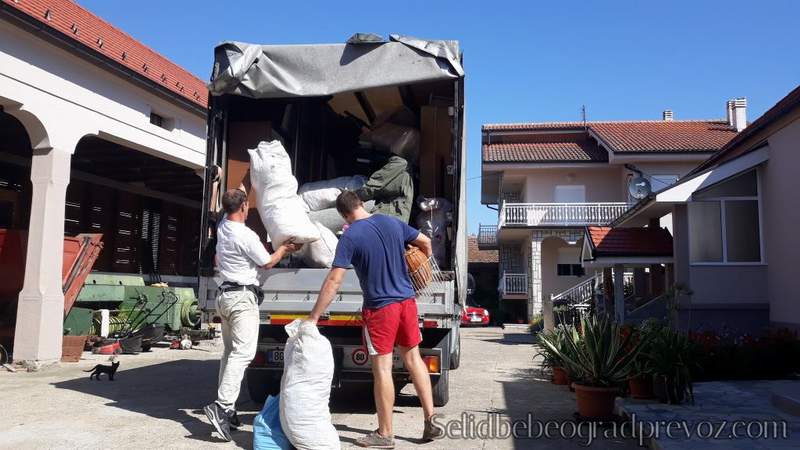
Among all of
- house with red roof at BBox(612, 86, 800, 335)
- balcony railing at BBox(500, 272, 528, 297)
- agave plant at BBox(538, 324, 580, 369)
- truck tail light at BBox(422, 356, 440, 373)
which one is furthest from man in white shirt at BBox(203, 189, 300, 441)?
balcony railing at BBox(500, 272, 528, 297)

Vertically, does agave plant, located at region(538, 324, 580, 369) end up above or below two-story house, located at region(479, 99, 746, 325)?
below

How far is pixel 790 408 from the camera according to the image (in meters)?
5.90

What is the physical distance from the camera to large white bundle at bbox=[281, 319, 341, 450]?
4.40 meters

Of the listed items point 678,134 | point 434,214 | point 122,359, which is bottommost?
point 122,359

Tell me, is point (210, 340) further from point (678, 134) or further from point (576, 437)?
point (678, 134)

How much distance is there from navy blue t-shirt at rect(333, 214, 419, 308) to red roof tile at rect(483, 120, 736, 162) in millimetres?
24560

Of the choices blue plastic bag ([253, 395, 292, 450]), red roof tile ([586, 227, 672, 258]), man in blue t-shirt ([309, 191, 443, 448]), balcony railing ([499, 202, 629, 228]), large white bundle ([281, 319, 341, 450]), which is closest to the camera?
large white bundle ([281, 319, 341, 450])

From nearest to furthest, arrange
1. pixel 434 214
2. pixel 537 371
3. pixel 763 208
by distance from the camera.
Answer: pixel 434 214, pixel 537 371, pixel 763 208

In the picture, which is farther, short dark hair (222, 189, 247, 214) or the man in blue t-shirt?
short dark hair (222, 189, 247, 214)

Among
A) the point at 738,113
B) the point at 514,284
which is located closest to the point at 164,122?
the point at 514,284

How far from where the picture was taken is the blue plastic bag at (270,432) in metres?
4.53

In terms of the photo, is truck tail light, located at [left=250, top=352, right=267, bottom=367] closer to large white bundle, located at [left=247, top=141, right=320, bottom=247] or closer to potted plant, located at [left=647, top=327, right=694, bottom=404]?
large white bundle, located at [left=247, top=141, right=320, bottom=247]

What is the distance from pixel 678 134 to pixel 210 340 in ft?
80.2

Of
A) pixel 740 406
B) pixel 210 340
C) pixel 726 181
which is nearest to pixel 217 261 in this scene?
pixel 740 406
